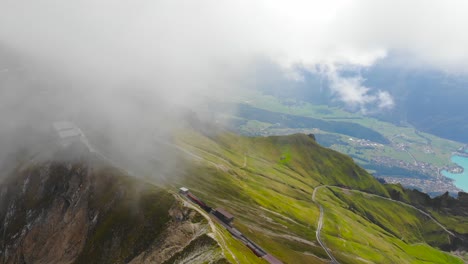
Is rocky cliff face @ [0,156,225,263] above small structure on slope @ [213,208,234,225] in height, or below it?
below

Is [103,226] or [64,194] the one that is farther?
[64,194]

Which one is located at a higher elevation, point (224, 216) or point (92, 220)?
point (224, 216)

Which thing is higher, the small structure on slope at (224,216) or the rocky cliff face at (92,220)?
the small structure on slope at (224,216)

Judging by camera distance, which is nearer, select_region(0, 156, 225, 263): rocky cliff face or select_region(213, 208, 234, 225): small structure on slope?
select_region(0, 156, 225, 263): rocky cliff face

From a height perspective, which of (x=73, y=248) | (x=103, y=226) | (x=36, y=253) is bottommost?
(x=36, y=253)

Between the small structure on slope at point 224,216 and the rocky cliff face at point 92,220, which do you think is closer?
the rocky cliff face at point 92,220

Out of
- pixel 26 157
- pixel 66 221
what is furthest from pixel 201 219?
pixel 26 157

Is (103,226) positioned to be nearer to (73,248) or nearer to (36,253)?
(73,248)

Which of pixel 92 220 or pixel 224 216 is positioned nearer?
pixel 92 220
